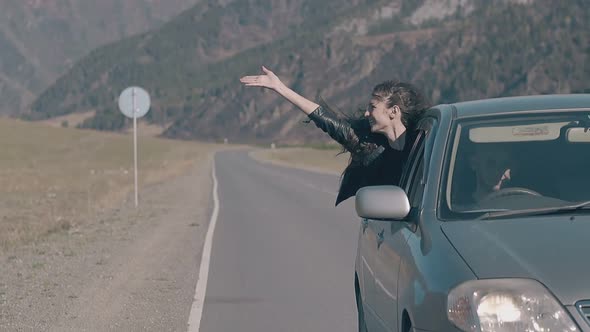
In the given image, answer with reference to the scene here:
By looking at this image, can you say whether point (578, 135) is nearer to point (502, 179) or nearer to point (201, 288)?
point (502, 179)

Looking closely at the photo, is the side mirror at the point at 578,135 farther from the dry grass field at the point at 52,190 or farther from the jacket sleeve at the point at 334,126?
the dry grass field at the point at 52,190

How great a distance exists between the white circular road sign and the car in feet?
69.6

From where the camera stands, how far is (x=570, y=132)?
5922 mm

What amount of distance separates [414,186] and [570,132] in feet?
2.92

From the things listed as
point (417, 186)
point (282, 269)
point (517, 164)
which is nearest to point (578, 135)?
point (517, 164)

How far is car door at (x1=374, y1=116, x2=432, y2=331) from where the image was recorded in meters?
5.83

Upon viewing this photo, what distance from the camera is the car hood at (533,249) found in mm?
4516

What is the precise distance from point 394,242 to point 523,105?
99 centimetres

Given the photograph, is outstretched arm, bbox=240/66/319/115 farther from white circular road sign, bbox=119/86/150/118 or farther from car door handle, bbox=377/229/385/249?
white circular road sign, bbox=119/86/150/118

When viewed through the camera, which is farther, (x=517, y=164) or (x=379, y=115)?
(x=379, y=115)

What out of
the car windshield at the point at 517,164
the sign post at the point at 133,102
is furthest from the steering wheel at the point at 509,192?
the sign post at the point at 133,102

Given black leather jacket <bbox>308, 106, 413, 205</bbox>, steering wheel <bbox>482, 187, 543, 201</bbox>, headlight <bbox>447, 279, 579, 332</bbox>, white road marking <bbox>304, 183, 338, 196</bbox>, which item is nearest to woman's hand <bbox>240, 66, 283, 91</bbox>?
black leather jacket <bbox>308, 106, 413, 205</bbox>

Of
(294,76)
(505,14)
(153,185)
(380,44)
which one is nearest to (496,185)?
(153,185)

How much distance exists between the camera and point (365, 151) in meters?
7.23
